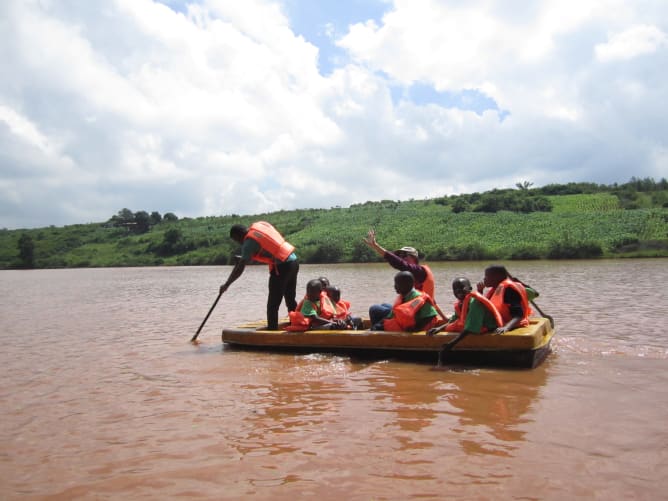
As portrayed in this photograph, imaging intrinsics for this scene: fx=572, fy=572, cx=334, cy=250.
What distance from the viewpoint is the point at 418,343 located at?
6.80 meters

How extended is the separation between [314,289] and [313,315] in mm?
361

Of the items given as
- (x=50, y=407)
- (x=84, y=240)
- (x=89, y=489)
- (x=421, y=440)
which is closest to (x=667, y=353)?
(x=421, y=440)

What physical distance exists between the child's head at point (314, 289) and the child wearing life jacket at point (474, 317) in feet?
5.83

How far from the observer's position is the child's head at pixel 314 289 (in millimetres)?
7785

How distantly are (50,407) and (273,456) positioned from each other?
9.16ft

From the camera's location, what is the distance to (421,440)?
421 centimetres

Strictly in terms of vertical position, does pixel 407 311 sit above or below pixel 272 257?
below

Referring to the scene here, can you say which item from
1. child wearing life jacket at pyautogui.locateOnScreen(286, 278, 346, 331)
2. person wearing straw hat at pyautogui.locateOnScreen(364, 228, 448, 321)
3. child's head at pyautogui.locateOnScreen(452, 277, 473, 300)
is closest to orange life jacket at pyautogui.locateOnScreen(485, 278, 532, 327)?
child's head at pyautogui.locateOnScreen(452, 277, 473, 300)

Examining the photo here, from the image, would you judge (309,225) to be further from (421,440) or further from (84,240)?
(421,440)

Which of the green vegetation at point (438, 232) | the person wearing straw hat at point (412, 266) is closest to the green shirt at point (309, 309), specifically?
the person wearing straw hat at point (412, 266)

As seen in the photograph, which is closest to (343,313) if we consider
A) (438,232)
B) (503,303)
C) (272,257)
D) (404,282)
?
(272,257)

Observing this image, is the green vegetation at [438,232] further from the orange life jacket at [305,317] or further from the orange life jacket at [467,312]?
the orange life jacket at [467,312]

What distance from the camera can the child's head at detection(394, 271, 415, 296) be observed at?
22.6 ft

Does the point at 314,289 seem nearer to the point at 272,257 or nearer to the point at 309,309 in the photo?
the point at 309,309
